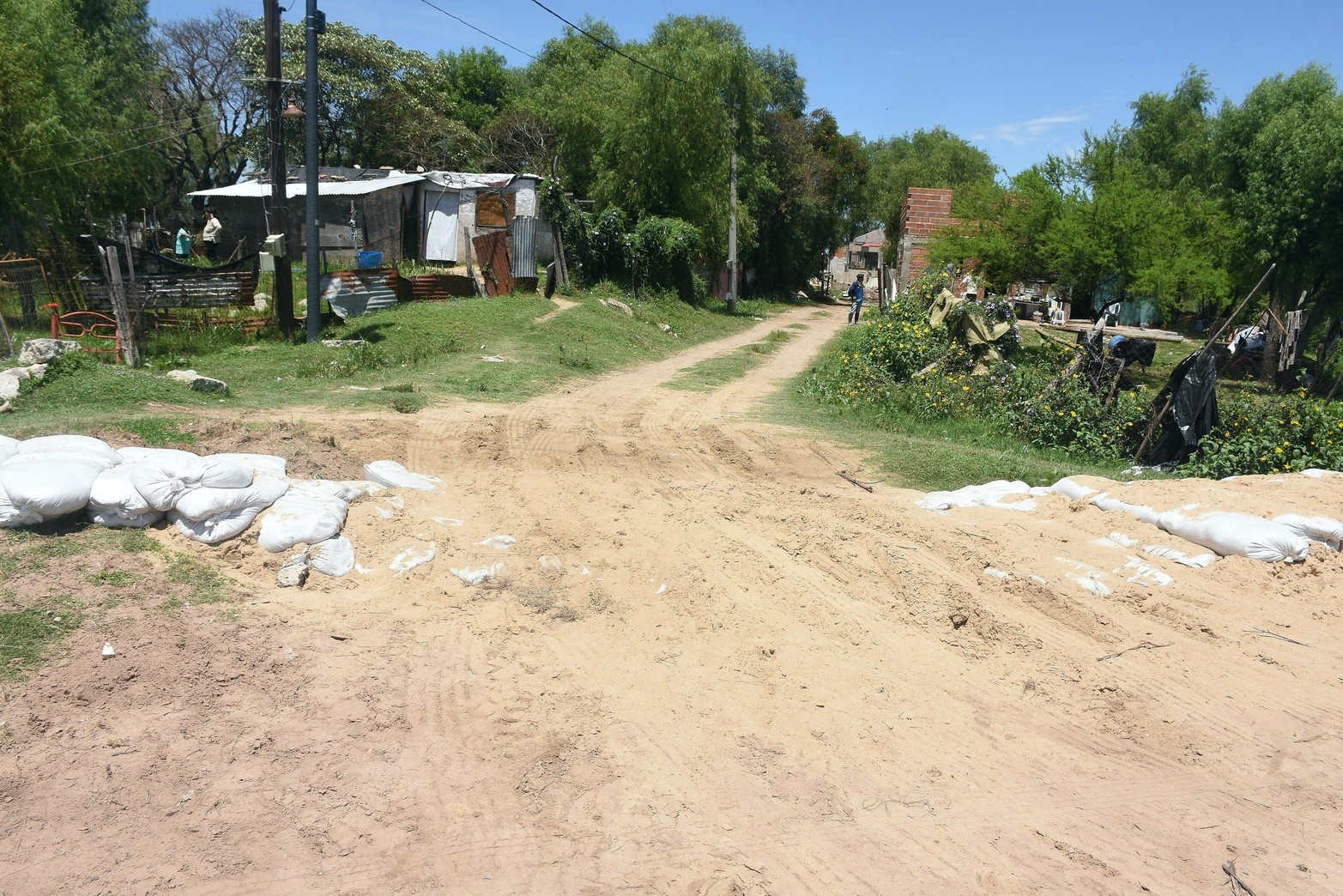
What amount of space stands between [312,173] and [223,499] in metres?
9.60

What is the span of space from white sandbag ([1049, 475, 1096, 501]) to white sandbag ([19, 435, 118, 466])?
24.7ft

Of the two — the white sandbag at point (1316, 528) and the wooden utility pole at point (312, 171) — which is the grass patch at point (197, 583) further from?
the wooden utility pole at point (312, 171)

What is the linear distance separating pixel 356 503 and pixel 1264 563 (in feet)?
21.8

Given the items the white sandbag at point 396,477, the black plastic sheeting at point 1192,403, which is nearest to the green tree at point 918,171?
the black plastic sheeting at point 1192,403

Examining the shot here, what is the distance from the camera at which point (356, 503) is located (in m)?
6.58

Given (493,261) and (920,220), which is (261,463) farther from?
(920,220)

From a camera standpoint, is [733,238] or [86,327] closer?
[86,327]

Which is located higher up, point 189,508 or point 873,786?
point 189,508

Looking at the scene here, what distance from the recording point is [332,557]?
596cm

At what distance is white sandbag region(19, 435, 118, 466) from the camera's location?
6047mm

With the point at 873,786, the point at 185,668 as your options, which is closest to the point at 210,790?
the point at 185,668

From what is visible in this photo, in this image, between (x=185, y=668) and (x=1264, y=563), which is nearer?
(x=185, y=668)

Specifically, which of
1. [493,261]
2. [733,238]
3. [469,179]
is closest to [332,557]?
[493,261]

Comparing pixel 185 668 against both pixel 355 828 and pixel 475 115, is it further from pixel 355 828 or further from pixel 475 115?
→ pixel 475 115
